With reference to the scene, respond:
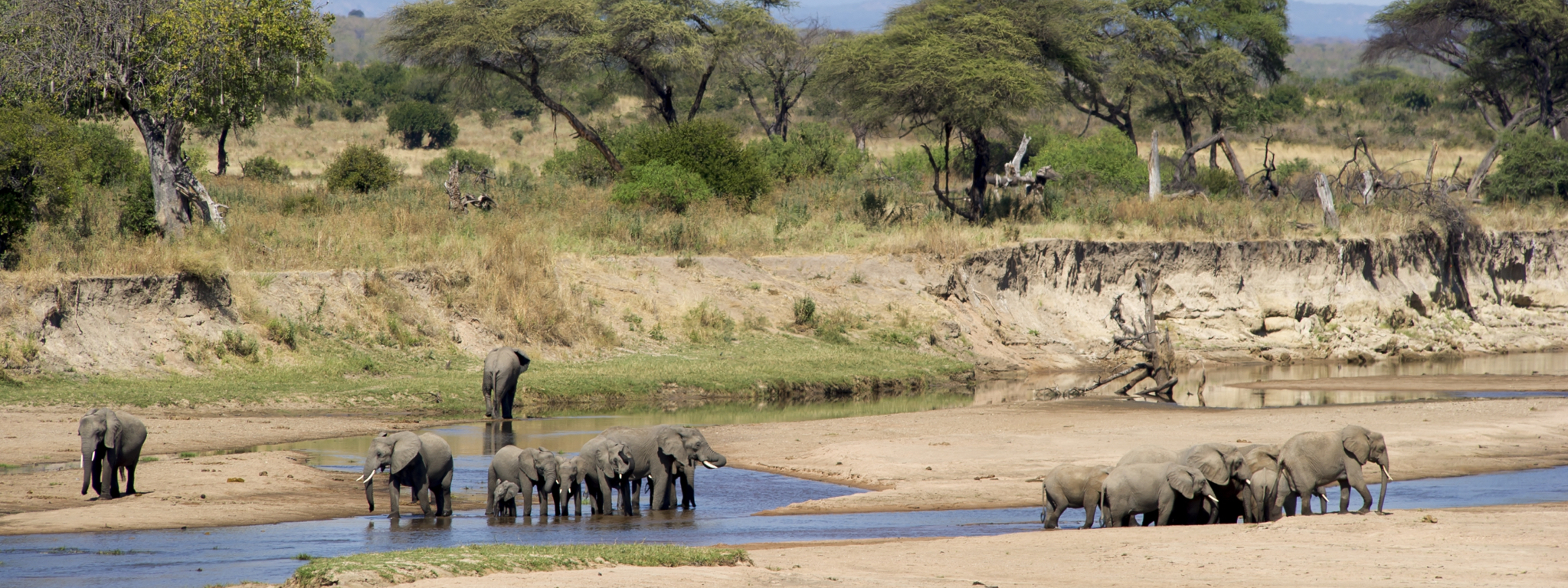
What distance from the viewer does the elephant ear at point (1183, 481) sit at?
13.0 meters

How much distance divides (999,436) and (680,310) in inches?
543

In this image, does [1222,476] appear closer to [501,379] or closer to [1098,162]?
[501,379]

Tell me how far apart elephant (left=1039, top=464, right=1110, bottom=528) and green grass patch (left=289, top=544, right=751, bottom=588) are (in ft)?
12.8

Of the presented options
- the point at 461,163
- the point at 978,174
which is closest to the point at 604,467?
the point at 978,174

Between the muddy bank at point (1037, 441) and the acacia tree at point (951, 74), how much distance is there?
654 inches

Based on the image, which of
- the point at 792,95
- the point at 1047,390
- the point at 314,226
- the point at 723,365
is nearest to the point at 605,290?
the point at 723,365

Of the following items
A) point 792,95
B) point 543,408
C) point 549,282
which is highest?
point 792,95

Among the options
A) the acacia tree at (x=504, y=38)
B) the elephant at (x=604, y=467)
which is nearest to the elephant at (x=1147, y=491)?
the elephant at (x=604, y=467)

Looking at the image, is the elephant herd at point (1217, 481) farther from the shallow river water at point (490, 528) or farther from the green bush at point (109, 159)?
the green bush at point (109, 159)

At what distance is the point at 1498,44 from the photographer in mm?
54188

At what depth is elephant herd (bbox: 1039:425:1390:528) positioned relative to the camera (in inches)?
524

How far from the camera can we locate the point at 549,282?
104ft

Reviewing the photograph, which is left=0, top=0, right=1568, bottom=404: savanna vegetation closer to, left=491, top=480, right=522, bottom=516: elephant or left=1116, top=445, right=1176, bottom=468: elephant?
left=491, top=480, right=522, bottom=516: elephant

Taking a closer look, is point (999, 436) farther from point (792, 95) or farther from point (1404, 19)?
point (792, 95)
